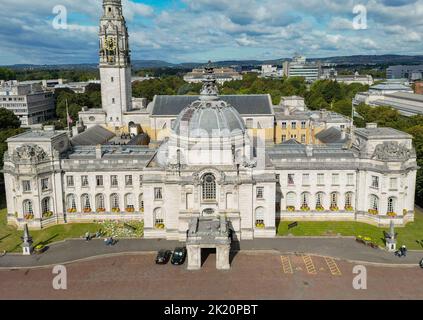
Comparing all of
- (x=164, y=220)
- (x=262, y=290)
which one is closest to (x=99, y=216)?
(x=164, y=220)

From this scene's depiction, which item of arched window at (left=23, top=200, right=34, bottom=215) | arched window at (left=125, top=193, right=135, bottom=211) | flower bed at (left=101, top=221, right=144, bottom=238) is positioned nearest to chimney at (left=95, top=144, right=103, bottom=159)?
arched window at (left=125, top=193, right=135, bottom=211)

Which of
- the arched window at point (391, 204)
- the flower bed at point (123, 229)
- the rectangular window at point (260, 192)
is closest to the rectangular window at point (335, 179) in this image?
the arched window at point (391, 204)

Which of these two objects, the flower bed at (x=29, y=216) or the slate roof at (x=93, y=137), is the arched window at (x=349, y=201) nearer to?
the flower bed at (x=29, y=216)

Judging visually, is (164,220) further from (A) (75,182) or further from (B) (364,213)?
(B) (364,213)

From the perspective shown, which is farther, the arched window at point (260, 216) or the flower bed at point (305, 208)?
the flower bed at point (305, 208)

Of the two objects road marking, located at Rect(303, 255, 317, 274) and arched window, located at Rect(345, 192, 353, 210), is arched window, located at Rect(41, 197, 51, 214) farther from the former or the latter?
arched window, located at Rect(345, 192, 353, 210)

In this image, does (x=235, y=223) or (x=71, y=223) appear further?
(x=71, y=223)

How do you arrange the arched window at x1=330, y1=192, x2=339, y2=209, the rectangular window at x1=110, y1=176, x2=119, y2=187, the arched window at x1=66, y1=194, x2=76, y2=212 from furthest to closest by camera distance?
the arched window at x1=66, y1=194, x2=76, y2=212 < the arched window at x1=330, y1=192, x2=339, y2=209 < the rectangular window at x1=110, y1=176, x2=119, y2=187
